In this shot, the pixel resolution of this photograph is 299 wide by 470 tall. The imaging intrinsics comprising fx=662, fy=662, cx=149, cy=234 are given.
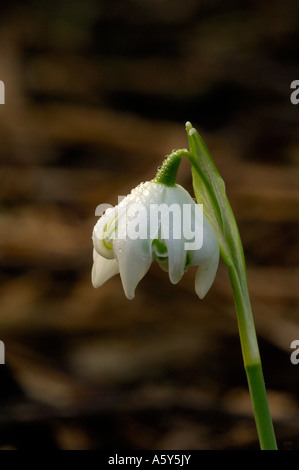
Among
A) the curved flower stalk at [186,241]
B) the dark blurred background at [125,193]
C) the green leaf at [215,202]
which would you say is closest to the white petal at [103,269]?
the curved flower stalk at [186,241]

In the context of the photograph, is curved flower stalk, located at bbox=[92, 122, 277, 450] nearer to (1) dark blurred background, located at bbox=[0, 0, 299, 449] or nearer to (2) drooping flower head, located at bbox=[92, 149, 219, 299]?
(2) drooping flower head, located at bbox=[92, 149, 219, 299]

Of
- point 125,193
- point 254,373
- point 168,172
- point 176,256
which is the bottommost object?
point 254,373

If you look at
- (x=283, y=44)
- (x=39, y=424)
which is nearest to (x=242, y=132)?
(x=283, y=44)

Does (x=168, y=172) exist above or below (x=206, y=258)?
above

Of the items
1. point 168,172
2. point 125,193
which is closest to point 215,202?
point 168,172

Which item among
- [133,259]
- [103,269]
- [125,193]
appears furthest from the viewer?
[125,193]

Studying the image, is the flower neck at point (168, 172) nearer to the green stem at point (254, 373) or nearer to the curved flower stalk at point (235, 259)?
the curved flower stalk at point (235, 259)

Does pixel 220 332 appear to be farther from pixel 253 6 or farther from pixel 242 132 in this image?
pixel 253 6

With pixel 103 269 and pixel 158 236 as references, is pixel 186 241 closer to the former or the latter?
pixel 158 236

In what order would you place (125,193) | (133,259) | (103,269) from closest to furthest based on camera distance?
(133,259) < (103,269) < (125,193)
